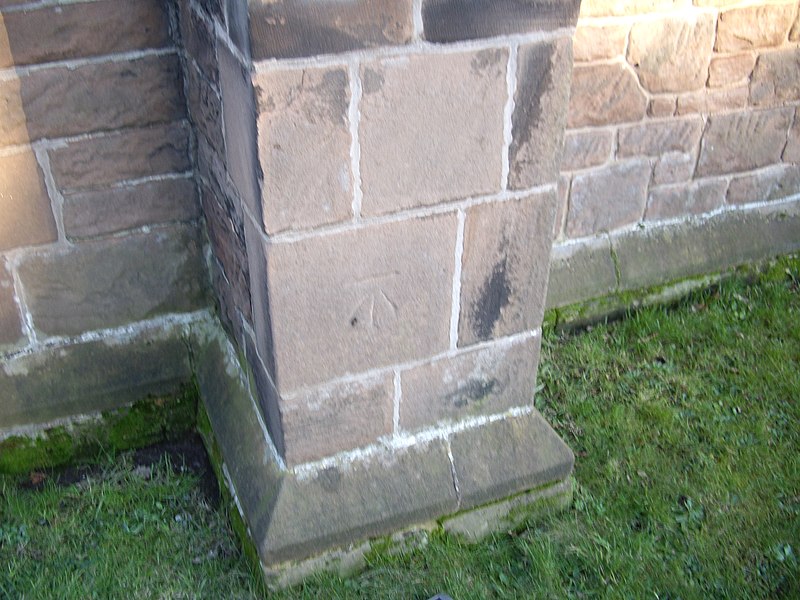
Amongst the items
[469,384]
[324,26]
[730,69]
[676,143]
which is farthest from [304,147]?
[730,69]

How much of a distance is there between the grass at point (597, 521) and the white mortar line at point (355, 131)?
113 cm

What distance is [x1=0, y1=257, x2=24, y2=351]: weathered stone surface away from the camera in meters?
2.40

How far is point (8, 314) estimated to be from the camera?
2455mm

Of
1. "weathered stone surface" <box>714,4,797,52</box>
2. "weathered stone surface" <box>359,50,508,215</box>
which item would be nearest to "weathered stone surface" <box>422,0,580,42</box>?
"weathered stone surface" <box>359,50,508,215</box>

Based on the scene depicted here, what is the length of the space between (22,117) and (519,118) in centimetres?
135

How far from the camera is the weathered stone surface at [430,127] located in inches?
69.0

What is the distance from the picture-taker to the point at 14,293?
2.43 m

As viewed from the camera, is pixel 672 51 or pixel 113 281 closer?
pixel 113 281

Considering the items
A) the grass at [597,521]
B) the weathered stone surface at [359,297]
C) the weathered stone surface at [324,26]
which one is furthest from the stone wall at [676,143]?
the weathered stone surface at [324,26]

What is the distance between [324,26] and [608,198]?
1.99 metres

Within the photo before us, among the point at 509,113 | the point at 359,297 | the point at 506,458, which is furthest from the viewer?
the point at 506,458

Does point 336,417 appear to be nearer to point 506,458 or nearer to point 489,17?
point 506,458

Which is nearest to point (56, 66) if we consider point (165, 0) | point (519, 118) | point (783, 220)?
point (165, 0)

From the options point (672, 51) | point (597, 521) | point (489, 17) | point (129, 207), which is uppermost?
point (489, 17)
